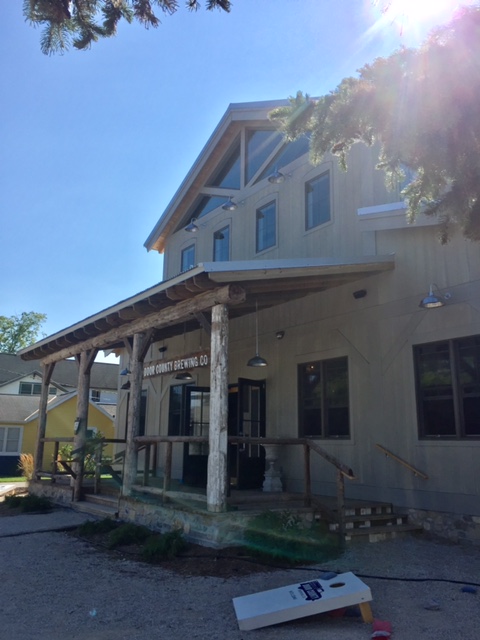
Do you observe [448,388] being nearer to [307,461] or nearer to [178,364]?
[307,461]

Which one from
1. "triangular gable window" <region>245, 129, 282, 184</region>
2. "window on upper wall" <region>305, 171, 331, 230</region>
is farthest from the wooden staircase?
"triangular gable window" <region>245, 129, 282, 184</region>

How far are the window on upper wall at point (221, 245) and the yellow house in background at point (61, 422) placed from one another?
13916 millimetres

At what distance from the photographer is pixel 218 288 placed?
749cm

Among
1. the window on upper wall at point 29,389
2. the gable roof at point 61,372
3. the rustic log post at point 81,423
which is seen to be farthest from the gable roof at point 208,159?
the gable roof at point 61,372

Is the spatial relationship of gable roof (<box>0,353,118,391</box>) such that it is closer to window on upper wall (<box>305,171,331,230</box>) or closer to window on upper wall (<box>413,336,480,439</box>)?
window on upper wall (<box>305,171,331,230</box>)

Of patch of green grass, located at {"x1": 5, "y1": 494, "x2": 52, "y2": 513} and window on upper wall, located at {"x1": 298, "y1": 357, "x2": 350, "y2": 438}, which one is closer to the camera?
window on upper wall, located at {"x1": 298, "y1": 357, "x2": 350, "y2": 438}

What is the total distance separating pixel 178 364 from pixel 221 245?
5.79 m

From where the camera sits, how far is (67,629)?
432 cm

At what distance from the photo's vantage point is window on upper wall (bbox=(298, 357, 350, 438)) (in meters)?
9.31

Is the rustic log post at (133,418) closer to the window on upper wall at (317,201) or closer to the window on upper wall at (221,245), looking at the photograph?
the window on upper wall at (317,201)

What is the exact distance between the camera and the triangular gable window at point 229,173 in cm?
1334

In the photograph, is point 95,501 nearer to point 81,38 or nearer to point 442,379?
point 442,379

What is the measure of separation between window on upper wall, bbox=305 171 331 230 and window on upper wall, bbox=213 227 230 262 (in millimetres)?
2865

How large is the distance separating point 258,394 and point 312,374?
1403 mm
